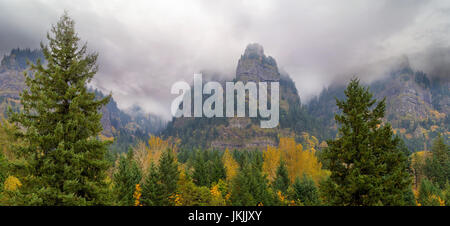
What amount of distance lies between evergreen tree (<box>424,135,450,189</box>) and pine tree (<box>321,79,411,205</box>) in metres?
66.0

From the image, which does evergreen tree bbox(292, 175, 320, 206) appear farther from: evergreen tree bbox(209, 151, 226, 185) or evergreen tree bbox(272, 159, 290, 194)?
evergreen tree bbox(209, 151, 226, 185)

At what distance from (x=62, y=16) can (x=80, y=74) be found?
14.3ft

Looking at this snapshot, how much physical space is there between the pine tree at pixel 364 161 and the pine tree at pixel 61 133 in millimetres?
15722

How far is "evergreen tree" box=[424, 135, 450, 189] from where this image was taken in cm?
6234

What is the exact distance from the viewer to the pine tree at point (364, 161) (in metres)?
14.8

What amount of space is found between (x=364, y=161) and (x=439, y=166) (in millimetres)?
70982

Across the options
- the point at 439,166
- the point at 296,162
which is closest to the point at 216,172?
the point at 296,162

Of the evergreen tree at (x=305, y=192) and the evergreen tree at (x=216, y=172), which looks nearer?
the evergreen tree at (x=305, y=192)

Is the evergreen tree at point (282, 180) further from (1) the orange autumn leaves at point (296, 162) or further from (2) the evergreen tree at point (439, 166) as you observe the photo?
(2) the evergreen tree at point (439, 166)

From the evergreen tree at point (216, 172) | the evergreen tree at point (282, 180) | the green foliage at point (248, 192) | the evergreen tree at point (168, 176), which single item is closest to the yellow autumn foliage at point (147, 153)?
the evergreen tree at point (168, 176)

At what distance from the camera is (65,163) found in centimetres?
1288
